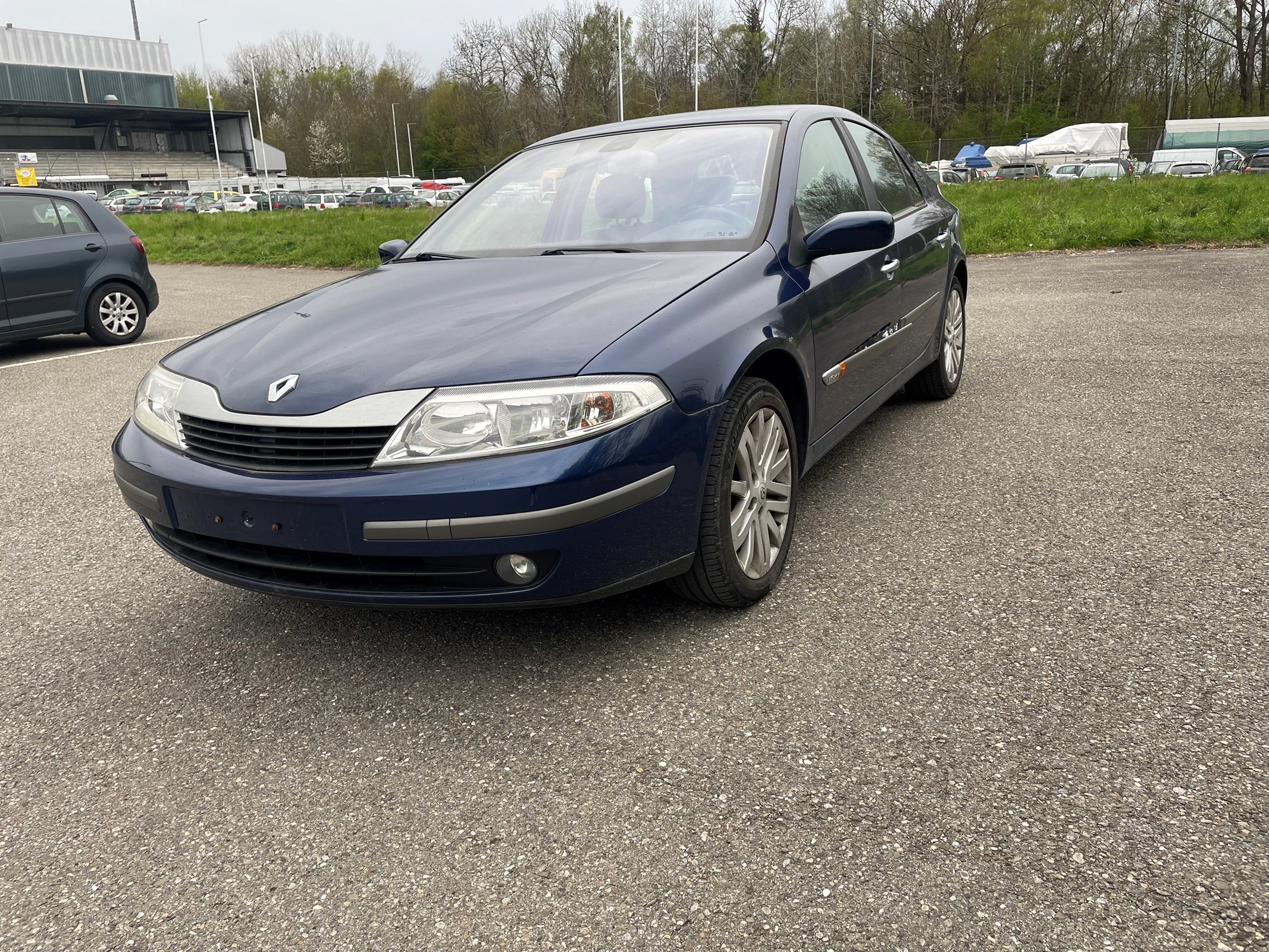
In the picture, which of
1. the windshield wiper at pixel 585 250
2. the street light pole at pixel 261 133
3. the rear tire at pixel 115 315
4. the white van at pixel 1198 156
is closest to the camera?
the windshield wiper at pixel 585 250

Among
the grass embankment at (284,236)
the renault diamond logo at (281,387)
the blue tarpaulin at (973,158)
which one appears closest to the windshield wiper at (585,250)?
the renault diamond logo at (281,387)

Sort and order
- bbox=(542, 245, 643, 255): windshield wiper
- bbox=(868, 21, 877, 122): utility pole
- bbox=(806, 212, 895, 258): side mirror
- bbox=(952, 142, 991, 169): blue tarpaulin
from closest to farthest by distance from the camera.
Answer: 1. bbox=(806, 212, 895, 258): side mirror
2. bbox=(542, 245, 643, 255): windshield wiper
3. bbox=(952, 142, 991, 169): blue tarpaulin
4. bbox=(868, 21, 877, 122): utility pole

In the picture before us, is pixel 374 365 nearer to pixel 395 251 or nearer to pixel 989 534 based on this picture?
pixel 395 251

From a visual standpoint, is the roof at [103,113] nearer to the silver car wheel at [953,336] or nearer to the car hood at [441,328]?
the silver car wheel at [953,336]

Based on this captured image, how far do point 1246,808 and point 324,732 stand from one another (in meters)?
2.10

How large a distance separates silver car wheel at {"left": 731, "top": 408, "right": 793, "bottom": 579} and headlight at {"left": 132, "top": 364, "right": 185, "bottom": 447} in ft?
5.33

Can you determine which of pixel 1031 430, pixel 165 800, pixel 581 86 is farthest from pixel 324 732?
pixel 581 86

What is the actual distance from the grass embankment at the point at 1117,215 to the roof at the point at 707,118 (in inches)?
430

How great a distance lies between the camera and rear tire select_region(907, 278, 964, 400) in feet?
17.9

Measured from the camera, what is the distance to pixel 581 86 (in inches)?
2729

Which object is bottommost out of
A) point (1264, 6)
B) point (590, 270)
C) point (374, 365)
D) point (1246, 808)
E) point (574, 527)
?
point (1246, 808)

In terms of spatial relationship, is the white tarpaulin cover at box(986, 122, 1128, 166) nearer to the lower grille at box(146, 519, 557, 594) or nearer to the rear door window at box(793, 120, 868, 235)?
the rear door window at box(793, 120, 868, 235)

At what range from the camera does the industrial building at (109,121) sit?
2778 inches

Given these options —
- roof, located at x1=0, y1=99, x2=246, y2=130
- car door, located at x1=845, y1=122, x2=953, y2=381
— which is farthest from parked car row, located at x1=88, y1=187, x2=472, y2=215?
car door, located at x1=845, y1=122, x2=953, y2=381
